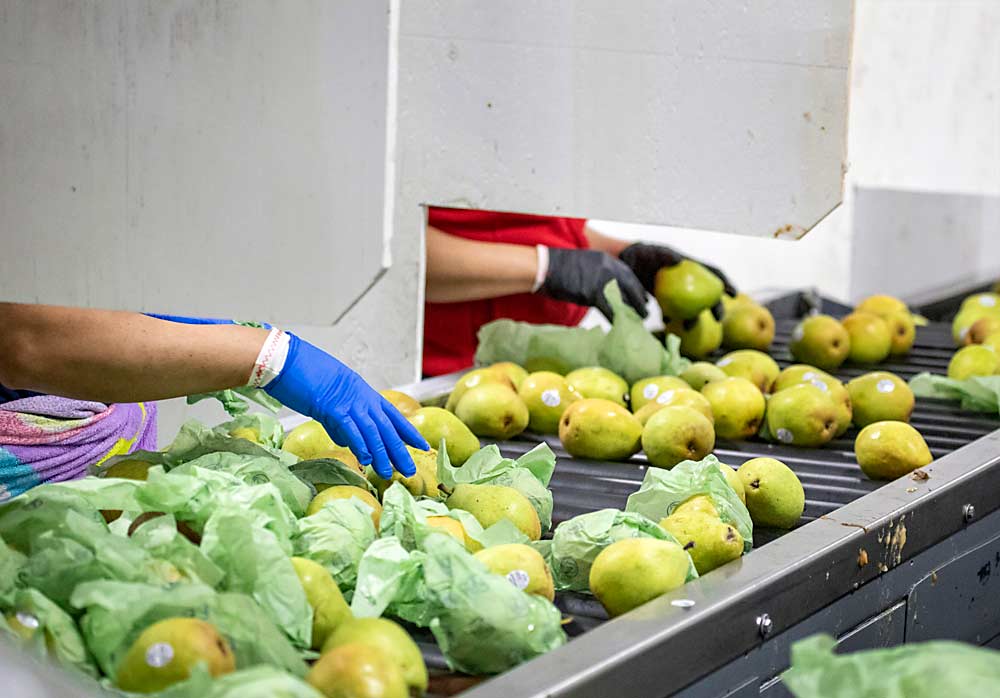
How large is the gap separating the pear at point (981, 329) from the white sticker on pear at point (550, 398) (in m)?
1.21

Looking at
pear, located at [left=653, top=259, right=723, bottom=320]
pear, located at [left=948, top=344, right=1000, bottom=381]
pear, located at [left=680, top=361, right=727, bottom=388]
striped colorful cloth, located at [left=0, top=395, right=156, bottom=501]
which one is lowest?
striped colorful cloth, located at [left=0, top=395, right=156, bottom=501]

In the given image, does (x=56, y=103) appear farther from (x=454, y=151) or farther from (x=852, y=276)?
(x=852, y=276)

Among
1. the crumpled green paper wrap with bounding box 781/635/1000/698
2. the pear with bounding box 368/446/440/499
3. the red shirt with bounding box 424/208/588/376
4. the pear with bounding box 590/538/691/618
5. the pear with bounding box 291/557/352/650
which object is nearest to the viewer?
the crumpled green paper wrap with bounding box 781/635/1000/698

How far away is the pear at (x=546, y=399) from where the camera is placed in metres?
2.35

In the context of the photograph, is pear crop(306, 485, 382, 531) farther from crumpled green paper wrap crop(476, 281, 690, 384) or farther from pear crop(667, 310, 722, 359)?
pear crop(667, 310, 722, 359)

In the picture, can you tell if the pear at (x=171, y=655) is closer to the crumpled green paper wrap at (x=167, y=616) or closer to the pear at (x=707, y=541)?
the crumpled green paper wrap at (x=167, y=616)

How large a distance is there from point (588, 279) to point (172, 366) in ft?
4.60

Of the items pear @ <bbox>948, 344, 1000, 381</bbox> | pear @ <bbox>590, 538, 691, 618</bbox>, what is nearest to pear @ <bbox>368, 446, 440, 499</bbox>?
pear @ <bbox>590, 538, 691, 618</bbox>

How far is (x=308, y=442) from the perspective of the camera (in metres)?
1.95

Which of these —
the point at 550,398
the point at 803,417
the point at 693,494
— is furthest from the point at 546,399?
the point at 693,494

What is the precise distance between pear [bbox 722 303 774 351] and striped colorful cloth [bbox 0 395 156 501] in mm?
1503

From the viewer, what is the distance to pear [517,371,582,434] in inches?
92.7

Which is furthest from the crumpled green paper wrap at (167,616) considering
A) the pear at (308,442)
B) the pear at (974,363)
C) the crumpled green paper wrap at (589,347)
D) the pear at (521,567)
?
the pear at (974,363)

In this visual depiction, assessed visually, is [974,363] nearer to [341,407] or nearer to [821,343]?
[821,343]
